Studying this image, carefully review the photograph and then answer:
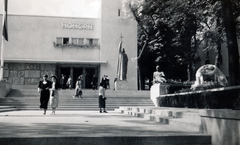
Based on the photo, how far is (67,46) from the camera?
29781 millimetres

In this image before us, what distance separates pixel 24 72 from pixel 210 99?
23.8m

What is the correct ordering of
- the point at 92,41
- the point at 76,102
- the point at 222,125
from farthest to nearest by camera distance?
1. the point at 92,41
2. the point at 76,102
3. the point at 222,125

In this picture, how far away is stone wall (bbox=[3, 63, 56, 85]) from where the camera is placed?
28.5 m

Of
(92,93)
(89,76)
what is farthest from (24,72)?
(92,93)

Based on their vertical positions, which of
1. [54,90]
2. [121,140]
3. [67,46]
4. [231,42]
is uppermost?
[67,46]

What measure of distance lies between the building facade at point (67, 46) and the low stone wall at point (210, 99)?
1641cm

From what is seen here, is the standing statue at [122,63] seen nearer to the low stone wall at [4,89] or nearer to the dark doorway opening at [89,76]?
the dark doorway opening at [89,76]

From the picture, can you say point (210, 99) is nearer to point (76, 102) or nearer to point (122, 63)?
point (76, 102)

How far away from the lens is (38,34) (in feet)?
96.4

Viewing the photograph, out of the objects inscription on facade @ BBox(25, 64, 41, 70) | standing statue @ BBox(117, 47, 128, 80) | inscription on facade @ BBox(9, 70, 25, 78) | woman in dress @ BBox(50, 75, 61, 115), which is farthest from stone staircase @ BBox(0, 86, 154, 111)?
inscription on facade @ BBox(25, 64, 41, 70)

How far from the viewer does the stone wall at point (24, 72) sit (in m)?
28.5

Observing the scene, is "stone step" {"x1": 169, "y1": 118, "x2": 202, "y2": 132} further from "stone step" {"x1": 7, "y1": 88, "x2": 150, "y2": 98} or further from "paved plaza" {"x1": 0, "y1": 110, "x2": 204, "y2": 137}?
"stone step" {"x1": 7, "y1": 88, "x2": 150, "y2": 98}

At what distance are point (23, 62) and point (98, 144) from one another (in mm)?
26389

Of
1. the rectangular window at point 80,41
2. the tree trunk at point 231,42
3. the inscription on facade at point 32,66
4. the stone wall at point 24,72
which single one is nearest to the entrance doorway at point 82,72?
the stone wall at point 24,72
